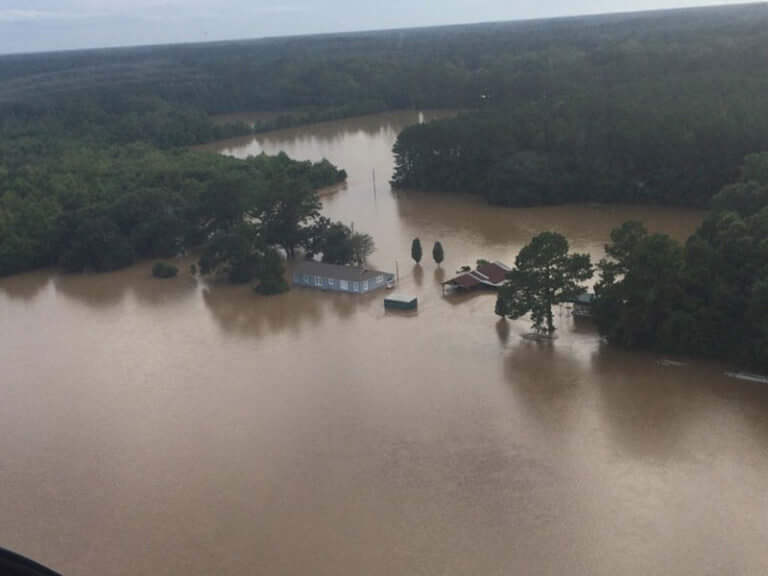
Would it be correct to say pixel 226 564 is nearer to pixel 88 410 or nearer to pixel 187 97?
pixel 88 410

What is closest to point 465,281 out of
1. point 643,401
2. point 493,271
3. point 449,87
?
point 493,271

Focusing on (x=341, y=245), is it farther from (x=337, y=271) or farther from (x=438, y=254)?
(x=438, y=254)

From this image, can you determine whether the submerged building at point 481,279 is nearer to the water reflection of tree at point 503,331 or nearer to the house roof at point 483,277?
the house roof at point 483,277

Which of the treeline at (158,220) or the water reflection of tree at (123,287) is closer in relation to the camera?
Result: the water reflection of tree at (123,287)

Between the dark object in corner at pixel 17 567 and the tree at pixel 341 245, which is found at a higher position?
the dark object in corner at pixel 17 567

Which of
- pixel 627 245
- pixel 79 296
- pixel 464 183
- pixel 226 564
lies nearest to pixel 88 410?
pixel 226 564

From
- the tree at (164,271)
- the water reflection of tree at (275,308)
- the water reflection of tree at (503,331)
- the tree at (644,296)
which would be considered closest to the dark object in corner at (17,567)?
the tree at (644,296)

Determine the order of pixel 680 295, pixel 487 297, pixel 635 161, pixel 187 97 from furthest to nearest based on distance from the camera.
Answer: pixel 187 97, pixel 635 161, pixel 487 297, pixel 680 295
